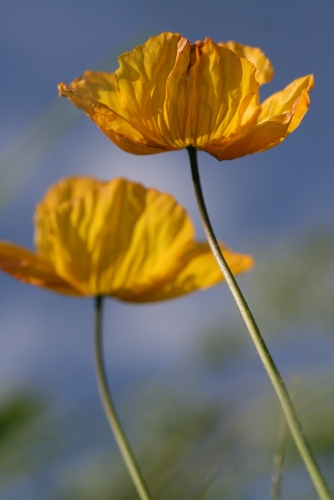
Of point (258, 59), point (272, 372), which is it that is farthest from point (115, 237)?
point (272, 372)

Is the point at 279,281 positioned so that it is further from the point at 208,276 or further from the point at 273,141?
the point at 273,141

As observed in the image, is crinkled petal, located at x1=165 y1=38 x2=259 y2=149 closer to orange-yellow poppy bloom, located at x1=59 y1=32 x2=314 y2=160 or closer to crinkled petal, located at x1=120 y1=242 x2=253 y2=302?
orange-yellow poppy bloom, located at x1=59 y1=32 x2=314 y2=160

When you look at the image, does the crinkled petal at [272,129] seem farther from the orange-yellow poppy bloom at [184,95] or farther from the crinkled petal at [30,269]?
the crinkled petal at [30,269]

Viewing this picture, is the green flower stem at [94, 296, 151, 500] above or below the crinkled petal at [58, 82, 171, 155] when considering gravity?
below

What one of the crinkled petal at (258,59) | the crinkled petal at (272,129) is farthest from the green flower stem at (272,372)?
the crinkled petal at (258,59)

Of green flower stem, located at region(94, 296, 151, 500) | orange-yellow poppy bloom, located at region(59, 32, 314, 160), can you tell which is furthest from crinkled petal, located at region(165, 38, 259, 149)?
green flower stem, located at region(94, 296, 151, 500)

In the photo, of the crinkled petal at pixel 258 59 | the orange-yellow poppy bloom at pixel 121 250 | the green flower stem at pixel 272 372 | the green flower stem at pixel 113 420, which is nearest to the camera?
the green flower stem at pixel 272 372
